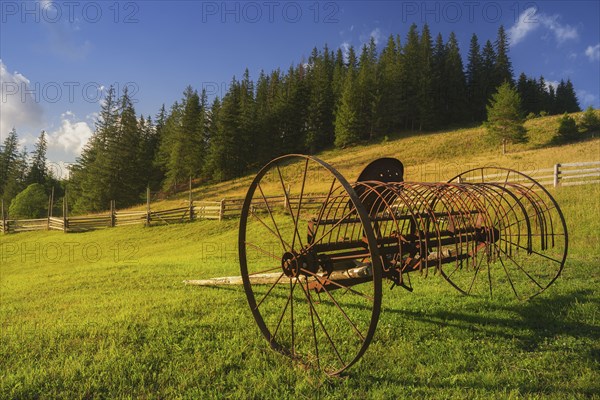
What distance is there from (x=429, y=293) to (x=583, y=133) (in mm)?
53580

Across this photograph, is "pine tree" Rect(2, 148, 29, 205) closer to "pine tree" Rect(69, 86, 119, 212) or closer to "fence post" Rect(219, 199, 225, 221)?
"pine tree" Rect(69, 86, 119, 212)

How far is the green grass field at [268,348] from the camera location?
3.46 m

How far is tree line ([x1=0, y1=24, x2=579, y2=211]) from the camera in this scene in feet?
171

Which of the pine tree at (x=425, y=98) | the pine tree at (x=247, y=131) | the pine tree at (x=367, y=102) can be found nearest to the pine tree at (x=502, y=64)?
the pine tree at (x=425, y=98)

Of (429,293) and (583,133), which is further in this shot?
(583,133)

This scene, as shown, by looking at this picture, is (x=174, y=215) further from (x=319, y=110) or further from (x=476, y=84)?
(x=476, y=84)

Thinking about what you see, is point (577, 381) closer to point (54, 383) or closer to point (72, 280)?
point (54, 383)

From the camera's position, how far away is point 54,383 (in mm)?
3627


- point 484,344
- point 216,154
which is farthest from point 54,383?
point 216,154

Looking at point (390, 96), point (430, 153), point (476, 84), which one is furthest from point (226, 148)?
point (476, 84)

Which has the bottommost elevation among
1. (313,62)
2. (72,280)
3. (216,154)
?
(72,280)

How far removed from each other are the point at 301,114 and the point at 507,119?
1403 inches

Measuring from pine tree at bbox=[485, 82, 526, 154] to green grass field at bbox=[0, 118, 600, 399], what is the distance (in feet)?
129

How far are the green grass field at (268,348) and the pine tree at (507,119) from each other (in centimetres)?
3942
